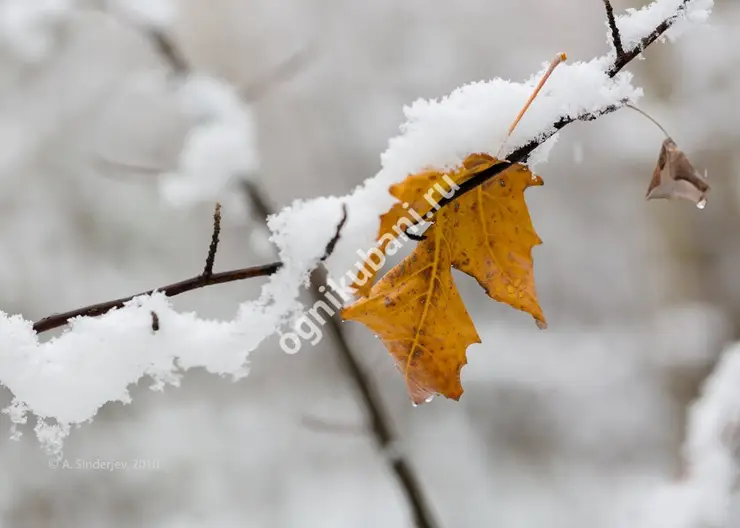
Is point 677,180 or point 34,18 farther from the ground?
Result: point 34,18

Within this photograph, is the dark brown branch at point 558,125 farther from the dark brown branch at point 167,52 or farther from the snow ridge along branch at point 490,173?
the dark brown branch at point 167,52

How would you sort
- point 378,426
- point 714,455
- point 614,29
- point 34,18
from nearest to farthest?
1. point 614,29
2. point 378,426
3. point 714,455
4. point 34,18

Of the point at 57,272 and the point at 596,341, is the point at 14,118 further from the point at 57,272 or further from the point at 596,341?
the point at 596,341

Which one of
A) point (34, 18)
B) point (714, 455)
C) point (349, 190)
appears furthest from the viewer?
point (349, 190)

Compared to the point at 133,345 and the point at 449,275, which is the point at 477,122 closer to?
the point at 449,275

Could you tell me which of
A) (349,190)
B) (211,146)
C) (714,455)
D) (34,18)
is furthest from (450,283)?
(349,190)

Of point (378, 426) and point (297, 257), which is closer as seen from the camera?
point (297, 257)

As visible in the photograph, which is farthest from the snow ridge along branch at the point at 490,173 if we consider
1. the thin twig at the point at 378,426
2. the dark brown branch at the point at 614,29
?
the thin twig at the point at 378,426
